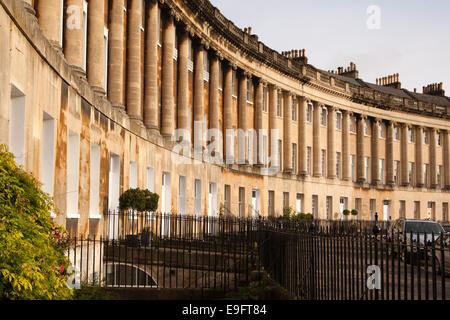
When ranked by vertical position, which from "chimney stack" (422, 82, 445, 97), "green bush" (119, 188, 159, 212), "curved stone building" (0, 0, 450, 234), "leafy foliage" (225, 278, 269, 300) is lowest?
"leafy foliage" (225, 278, 269, 300)

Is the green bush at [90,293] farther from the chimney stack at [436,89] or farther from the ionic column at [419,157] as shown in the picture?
the chimney stack at [436,89]

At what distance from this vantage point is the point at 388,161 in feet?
210

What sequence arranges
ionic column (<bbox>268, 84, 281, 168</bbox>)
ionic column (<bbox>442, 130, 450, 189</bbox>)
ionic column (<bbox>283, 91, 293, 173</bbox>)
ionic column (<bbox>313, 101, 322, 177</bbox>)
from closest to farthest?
ionic column (<bbox>268, 84, 281, 168</bbox>), ionic column (<bbox>283, 91, 293, 173</bbox>), ionic column (<bbox>313, 101, 322, 177</bbox>), ionic column (<bbox>442, 130, 450, 189</bbox>)

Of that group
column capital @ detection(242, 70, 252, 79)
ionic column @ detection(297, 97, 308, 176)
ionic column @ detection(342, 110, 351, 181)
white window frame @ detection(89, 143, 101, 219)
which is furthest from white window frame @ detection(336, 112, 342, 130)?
white window frame @ detection(89, 143, 101, 219)

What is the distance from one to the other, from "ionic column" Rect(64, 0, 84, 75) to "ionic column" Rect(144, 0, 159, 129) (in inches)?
367

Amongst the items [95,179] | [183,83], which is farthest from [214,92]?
[95,179]

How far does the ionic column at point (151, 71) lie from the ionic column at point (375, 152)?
127ft

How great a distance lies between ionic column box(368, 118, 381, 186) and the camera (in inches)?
2432

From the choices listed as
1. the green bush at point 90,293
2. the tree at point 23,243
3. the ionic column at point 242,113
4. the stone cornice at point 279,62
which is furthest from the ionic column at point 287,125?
the tree at point 23,243

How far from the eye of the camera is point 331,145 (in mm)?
56062

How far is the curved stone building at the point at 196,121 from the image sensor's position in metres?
12.9

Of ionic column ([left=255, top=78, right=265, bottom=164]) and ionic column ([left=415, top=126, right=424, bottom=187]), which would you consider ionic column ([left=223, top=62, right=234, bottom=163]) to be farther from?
ionic column ([left=415, top=126, right=424, bottom=187])

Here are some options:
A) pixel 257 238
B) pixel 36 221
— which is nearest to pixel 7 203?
pixel 36 221
